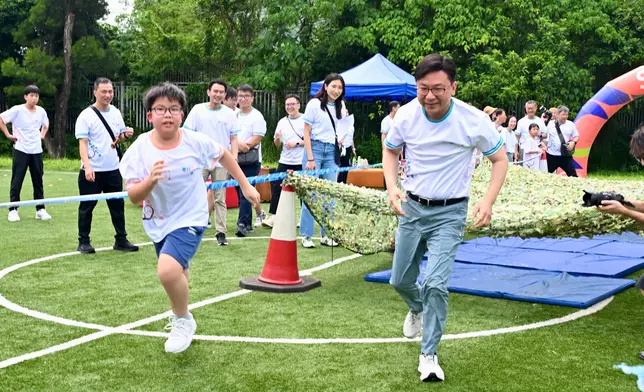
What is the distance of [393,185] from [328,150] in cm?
445

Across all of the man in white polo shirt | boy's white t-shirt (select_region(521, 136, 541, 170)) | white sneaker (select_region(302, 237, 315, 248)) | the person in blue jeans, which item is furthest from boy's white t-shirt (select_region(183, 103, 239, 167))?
boy's white t-shirt (select_region(521, 136, 541, 170))

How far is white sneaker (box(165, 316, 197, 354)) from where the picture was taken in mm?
5006

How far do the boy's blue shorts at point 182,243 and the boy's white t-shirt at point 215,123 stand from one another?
4.35 m

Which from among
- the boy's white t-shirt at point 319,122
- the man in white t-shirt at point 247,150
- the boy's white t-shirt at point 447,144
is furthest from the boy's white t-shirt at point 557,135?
the boy's white t-shirt at point 447,144

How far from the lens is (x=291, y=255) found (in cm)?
696

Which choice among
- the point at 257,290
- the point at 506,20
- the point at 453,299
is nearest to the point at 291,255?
the point at 257,290

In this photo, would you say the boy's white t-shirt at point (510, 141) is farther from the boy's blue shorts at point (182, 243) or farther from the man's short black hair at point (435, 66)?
the boy's blue shorts at point (182, 243)

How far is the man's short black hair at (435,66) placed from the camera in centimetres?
465

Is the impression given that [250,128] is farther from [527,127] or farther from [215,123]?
[527,127]

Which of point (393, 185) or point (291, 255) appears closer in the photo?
point (393, 185)

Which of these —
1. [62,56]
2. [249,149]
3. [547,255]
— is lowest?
[547,255]

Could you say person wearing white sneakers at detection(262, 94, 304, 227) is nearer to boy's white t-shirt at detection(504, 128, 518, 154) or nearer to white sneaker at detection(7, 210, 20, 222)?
white sneaker at detection(7, 210, 20, 222)

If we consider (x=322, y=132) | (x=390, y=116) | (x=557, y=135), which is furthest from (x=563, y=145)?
(x=322, y=132)

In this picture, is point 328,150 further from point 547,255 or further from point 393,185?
point 393,185
